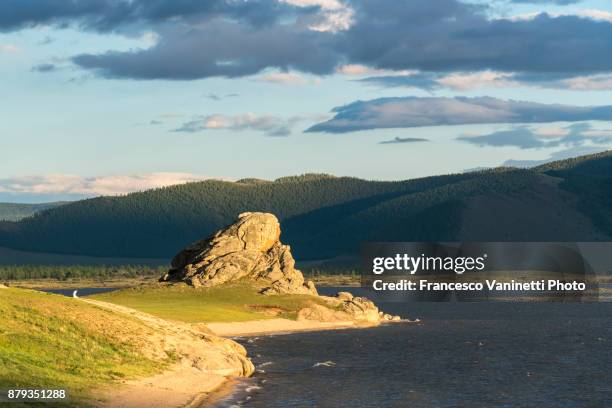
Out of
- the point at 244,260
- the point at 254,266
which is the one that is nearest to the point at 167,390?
the point at 244,260

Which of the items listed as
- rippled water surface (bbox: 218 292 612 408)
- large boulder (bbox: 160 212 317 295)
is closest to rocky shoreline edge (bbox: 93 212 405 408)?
large boulder (bbox: 160 212 317 295)

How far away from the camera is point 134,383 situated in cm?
6906

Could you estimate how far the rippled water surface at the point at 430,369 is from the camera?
73250 mm

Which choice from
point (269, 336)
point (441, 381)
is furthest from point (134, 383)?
point (269, 336)

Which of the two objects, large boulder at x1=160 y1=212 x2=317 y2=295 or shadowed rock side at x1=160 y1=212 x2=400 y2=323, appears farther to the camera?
large boulder at x1=160 y1=212 x2=317 y2=295

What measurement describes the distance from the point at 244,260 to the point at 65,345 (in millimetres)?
103471

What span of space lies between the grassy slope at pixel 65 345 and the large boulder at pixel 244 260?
280ft

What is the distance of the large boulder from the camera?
173075 millimetres

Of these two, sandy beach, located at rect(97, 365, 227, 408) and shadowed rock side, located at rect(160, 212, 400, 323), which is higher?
shadowed rock side, located at rect(160, 212, 400, 323)

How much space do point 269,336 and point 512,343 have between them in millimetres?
31182

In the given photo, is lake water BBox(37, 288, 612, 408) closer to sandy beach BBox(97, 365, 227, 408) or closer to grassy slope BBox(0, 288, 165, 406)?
sandy beach BBox(97, 365, 227, 408)

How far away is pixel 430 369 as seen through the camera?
309 ft

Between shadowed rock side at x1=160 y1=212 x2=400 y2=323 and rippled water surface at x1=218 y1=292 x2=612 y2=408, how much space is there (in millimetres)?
12145

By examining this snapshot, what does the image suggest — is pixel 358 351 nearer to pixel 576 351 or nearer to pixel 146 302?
pixel 576 351
